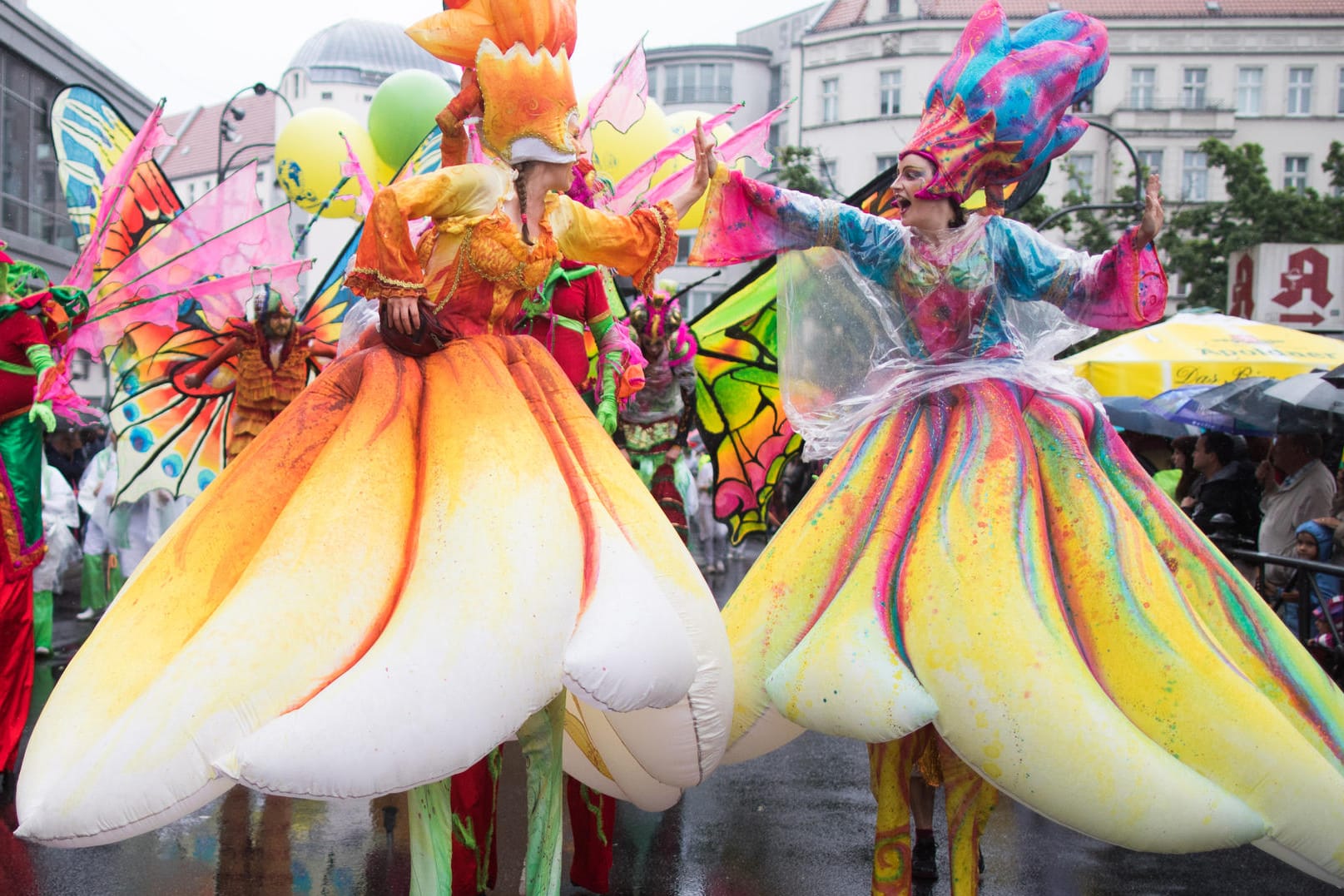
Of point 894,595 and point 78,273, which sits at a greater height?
point 78,273

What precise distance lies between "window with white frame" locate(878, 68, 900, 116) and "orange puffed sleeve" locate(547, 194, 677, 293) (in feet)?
110

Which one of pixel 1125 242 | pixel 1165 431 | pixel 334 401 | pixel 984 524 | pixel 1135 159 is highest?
pixel 1135 159

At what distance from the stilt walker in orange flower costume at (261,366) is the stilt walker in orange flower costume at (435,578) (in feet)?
11.9

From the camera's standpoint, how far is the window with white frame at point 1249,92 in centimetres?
3488

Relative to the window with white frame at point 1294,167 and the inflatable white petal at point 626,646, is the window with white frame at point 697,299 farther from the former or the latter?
the inflatable white petal at point 626,646

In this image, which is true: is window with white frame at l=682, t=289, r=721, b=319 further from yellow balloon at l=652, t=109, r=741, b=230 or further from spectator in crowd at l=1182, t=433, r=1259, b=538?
spectator in crowd at l=1182, t=433, r=1259, b=538

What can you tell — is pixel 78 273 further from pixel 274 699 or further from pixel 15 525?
pixel 274 699

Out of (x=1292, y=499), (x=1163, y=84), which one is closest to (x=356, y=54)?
(x=1292, y=499)

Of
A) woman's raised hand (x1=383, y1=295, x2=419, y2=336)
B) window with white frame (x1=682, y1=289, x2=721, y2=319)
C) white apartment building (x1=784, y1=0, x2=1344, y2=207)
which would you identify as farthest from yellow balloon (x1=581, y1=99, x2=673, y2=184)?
white apartment building (x1=784, y1=0, x2=1344, y2=207)

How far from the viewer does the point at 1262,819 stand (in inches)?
112

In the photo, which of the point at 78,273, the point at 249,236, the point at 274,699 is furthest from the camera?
the point at 249,236

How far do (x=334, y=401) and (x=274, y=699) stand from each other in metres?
0.81

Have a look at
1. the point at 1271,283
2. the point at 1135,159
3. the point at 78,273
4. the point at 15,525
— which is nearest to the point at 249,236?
the point at 78,273

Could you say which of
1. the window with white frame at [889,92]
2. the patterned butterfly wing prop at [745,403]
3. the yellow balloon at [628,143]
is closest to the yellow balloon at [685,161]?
the yellow balloon at [628,143]
